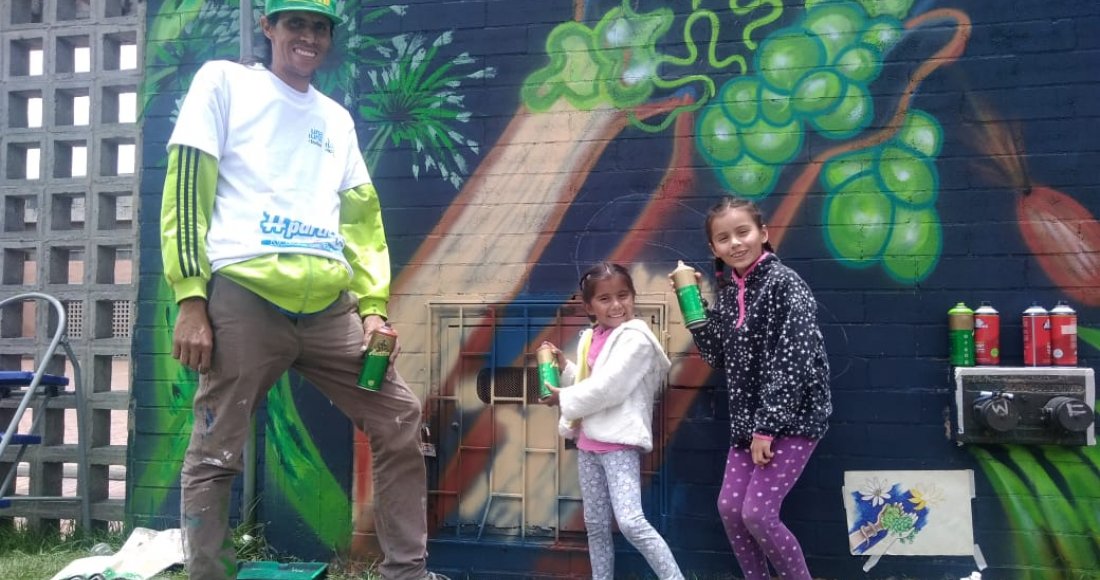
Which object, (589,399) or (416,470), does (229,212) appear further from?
(589,399)

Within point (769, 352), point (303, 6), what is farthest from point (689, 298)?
point (303, 6)

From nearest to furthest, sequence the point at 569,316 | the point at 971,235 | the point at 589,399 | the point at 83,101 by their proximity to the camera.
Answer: the point at 589,399
the point at 971,235
the point at 569,316
the point at 83,101

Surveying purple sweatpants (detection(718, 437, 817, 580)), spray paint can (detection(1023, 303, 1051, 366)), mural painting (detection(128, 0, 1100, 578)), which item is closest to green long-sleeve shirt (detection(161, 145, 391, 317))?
mural painting (detection(128, 0, 1100, 578))

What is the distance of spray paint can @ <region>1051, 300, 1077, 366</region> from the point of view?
3.46m

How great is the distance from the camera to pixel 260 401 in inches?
113

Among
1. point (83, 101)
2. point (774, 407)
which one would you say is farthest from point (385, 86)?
point (774, 407)

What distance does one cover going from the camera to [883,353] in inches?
145

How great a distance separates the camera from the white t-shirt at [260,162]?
8.89 feet

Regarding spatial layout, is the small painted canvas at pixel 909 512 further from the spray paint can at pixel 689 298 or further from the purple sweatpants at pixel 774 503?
the spray paint can at pixel 689 298

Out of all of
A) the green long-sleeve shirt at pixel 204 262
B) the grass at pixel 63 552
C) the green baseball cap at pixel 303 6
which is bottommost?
the grass at pixel 63 552

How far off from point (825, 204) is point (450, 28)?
6.34 ft

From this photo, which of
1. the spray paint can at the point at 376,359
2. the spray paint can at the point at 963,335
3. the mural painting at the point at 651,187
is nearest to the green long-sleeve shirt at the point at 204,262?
the spray paint can at the point at 376,359

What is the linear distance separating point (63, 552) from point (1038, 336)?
452 centimetres

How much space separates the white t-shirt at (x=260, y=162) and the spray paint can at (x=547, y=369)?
995 millimetres
